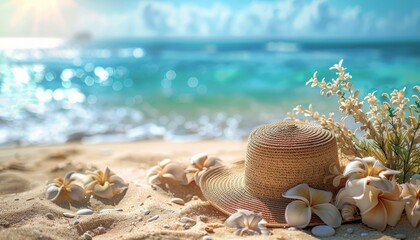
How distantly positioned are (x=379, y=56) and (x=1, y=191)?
55.7 ft

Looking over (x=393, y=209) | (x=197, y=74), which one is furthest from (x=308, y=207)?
(x=197, y=74)

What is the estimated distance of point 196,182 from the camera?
3.63 meters

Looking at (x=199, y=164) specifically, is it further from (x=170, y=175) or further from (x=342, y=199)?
(x=342, y=199)

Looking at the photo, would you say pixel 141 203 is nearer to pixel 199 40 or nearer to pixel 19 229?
pixel 19 229

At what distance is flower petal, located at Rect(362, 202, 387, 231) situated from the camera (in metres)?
2.83

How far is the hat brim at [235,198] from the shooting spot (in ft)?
9.77

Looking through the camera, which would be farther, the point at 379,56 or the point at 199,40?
the point at 199,40

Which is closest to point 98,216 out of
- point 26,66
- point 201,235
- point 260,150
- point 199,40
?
point 201,235

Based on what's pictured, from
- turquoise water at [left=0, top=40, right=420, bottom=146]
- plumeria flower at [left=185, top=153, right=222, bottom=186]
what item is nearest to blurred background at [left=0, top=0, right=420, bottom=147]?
turquoise water at [left=0, top=40, right=420, bottom=146]

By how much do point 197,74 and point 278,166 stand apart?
13486mm

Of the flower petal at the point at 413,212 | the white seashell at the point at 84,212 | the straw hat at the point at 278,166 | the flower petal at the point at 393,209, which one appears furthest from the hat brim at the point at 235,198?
the white seashell at the point at 84,212

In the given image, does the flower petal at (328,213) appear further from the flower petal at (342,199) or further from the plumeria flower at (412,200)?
the plumeria flower at (412,200)

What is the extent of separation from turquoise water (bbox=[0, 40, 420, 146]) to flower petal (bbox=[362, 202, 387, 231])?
9.58ft

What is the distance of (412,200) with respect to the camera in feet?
9.32
